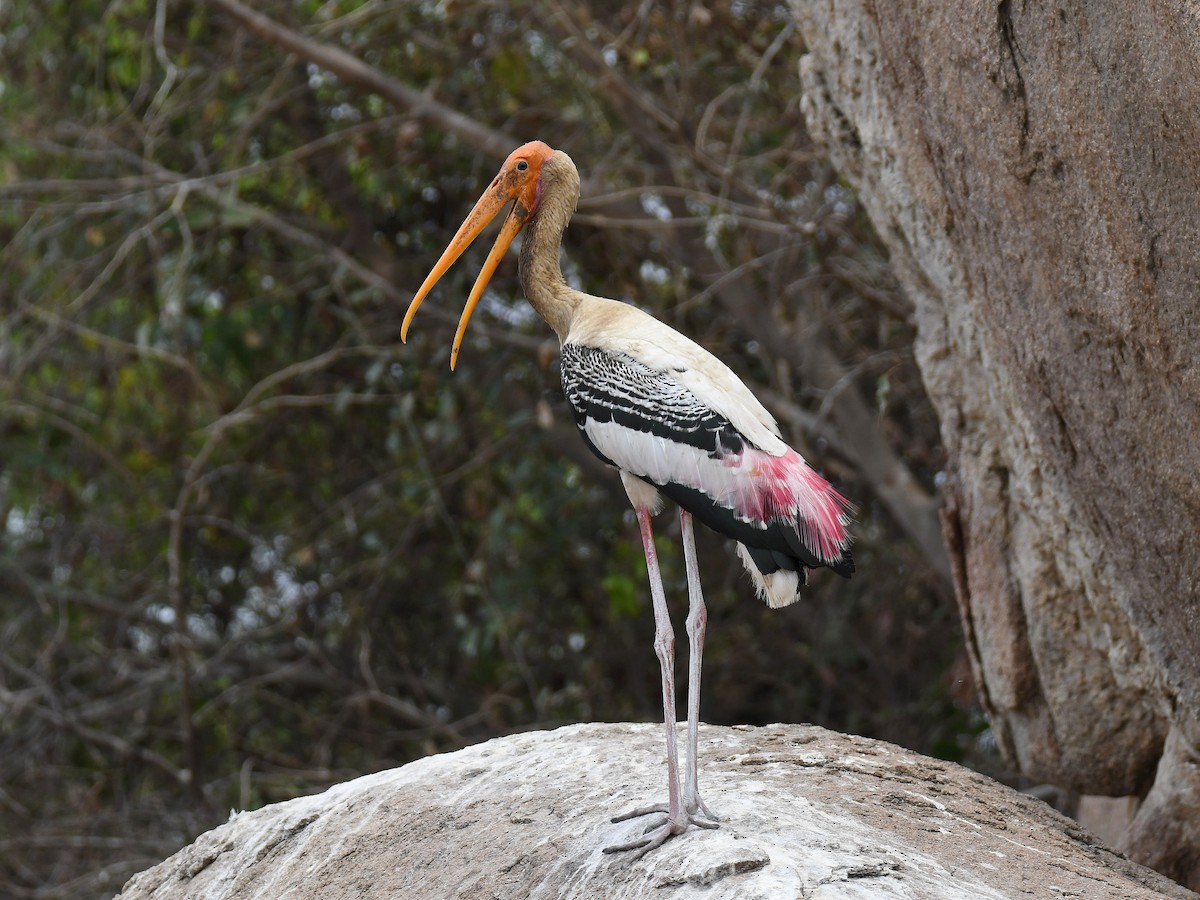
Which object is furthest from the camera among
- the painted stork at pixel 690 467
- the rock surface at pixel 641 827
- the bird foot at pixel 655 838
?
the painted stork at pixel 690 467

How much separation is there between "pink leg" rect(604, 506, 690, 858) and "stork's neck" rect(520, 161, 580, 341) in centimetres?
65

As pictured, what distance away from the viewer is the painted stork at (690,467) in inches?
131

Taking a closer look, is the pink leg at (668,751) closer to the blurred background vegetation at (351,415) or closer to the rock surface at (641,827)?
the rock surface at (641,827)

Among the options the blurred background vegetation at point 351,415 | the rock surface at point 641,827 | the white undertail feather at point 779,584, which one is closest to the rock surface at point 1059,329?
the rock surface at point 641,827

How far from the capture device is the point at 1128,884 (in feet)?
11.1

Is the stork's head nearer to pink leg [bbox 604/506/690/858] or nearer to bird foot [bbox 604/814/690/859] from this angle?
pink leg [bbox 604/506/690/858]

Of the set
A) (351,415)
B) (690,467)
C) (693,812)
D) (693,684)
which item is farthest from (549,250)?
(351,415)

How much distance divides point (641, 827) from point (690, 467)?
768 millimetres

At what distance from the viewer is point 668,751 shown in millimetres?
3266

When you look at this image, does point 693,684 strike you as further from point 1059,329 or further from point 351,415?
point 351,415

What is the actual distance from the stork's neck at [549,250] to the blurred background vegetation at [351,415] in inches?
97.9

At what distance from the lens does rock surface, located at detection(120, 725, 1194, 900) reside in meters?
2.99

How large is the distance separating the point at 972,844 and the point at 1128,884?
35cm

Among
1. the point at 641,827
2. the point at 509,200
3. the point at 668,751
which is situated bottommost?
the point at 641,827
